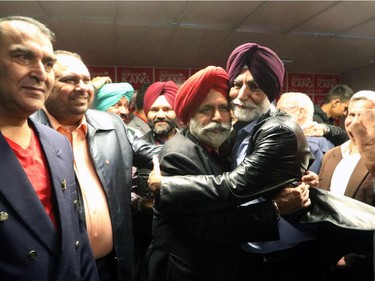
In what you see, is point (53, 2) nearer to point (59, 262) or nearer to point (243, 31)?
point (243, 31)

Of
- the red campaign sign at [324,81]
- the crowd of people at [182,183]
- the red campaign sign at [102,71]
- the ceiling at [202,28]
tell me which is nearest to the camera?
the crowd of people at [182,183]

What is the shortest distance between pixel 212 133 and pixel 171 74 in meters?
6.60

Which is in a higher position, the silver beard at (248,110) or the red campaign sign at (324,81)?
the red campaign sign at (324,81)

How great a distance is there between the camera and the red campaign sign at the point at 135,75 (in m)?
7.85

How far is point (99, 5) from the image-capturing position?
4211 mm

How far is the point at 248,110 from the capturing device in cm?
173

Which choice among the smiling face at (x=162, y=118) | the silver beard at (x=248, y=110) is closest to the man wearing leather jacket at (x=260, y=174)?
the silver beard at (x=248, y=110)

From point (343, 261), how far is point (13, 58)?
2162mm

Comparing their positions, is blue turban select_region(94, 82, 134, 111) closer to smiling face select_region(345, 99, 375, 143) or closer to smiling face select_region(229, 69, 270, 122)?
smiling face select_region(229, 69, 270, 122)

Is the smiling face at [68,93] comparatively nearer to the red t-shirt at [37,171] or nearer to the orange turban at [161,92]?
the red t-shirt at [37,171]

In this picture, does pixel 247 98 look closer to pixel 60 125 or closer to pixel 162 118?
pixel 60 125

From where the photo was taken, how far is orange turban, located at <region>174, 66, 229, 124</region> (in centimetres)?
171

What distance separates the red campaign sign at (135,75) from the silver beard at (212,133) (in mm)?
6429

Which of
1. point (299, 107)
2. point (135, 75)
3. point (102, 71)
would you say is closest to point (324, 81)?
point (135, 75)
